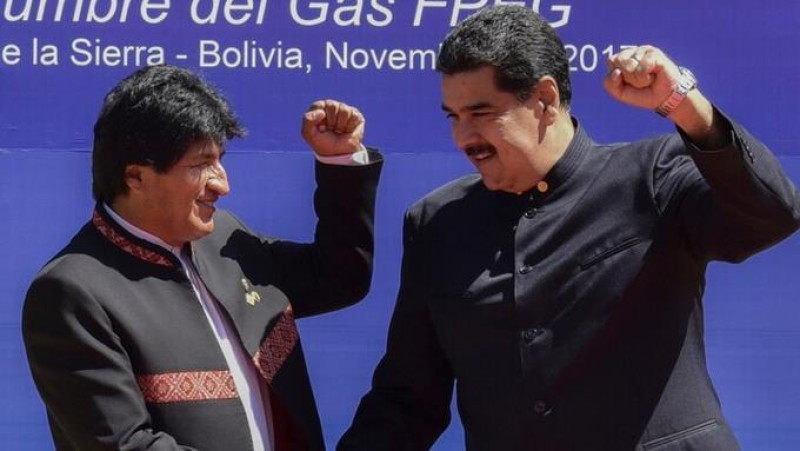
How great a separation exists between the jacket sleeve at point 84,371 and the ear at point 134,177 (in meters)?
0.20

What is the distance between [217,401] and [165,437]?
0.35 ft

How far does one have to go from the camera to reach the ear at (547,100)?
2051 mm

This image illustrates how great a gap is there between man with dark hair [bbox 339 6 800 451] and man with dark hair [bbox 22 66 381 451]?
0.23 m

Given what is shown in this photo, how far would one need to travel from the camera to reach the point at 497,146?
2.04 m

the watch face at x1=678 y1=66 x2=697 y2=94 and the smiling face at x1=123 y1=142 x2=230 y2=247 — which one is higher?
the watch face at x1=678 y1=66 x2=697 y2=94

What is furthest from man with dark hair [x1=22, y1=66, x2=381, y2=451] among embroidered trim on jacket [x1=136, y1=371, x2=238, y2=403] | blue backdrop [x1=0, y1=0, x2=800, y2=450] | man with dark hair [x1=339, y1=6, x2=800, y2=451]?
blue backdrop [x1=0, y1=0, x2=800, y2=450]

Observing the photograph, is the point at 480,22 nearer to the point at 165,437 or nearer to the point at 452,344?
the point at 452,344

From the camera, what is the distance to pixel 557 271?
80.1 inches

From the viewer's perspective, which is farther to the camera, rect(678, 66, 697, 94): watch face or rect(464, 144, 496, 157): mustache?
rect(464, 144, 496, 157): mustache

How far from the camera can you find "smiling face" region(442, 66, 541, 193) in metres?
2.04

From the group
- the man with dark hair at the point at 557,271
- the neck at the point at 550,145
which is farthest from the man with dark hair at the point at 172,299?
the neck at the point at 550,145

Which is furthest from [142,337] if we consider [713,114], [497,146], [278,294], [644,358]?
[713,114]

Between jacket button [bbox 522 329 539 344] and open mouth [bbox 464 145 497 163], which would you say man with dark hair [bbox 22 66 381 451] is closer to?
open mouth [bbox 464 145 497 163]

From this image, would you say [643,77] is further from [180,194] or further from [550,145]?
[180,194]
